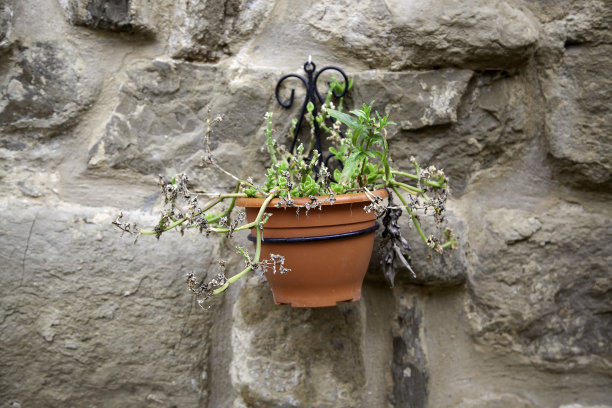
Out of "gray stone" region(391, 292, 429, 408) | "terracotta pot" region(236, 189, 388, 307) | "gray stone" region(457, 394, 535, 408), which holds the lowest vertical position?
"gray stone" region(457, 394, 535, 408)

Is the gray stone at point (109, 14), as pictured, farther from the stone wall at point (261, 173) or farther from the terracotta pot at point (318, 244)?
the terracotta pot at point (318, 244)

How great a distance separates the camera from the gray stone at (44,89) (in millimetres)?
1084

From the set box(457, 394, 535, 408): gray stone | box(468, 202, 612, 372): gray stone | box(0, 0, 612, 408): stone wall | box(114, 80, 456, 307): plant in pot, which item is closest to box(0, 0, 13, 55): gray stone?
box(0, 0, 612, 408): stone wall

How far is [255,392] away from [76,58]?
695mm

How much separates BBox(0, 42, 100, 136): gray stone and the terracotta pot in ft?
1.32

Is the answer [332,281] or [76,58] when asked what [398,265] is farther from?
[76,58]

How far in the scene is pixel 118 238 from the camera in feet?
3.53

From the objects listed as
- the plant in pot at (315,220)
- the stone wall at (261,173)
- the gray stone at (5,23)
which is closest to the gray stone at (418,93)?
the stone wall at (261,173)

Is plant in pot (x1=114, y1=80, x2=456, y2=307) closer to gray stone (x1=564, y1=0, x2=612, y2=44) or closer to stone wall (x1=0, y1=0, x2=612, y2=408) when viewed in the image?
stone wall (x1=0, y1=0, x2=612, y2=408)

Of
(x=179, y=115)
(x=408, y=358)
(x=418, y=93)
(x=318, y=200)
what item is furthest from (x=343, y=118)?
(x=408, y=358)

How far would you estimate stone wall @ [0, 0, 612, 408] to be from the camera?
1064 mm

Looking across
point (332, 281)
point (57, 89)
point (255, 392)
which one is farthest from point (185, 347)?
point (57, 89)

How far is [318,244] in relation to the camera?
91 cm

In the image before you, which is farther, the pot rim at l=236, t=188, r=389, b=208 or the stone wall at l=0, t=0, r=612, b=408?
the stone wall at l=0, t=0, r=612, b=408
